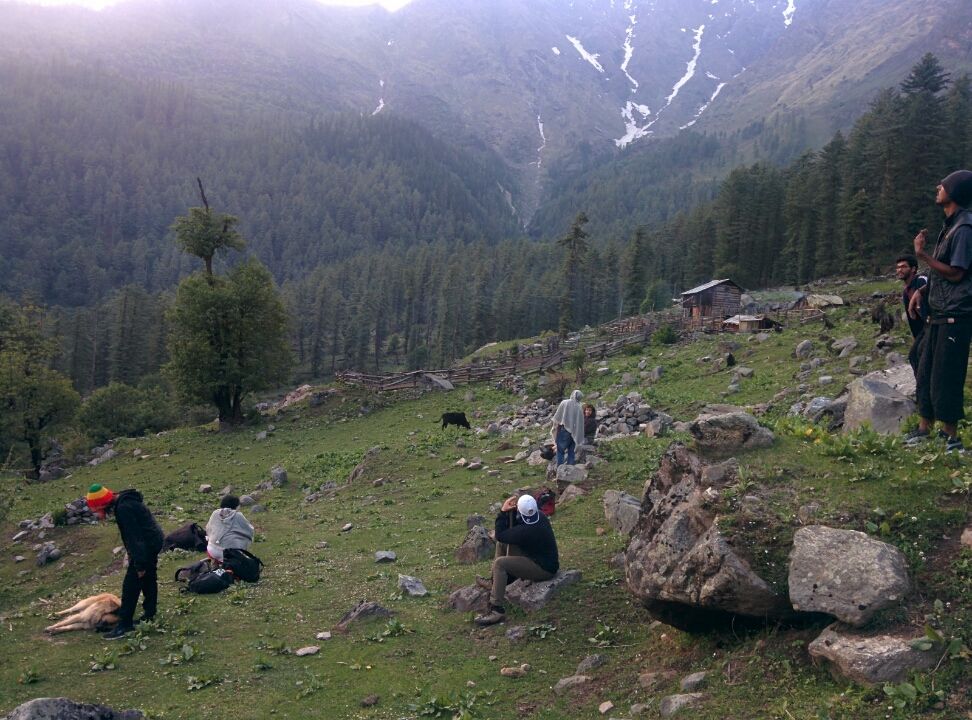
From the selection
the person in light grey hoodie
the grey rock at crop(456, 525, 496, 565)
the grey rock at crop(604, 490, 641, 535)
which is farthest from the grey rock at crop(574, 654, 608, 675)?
the person in light grey hoodie

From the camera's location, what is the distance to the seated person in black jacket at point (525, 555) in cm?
1091

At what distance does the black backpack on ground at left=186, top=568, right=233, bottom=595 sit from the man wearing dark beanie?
497 inches

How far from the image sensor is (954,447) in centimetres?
846

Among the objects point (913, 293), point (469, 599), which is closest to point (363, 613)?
point (469, 599)

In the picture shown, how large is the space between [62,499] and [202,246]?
19.6 m

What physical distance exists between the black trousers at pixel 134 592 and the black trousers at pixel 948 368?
41.7ft

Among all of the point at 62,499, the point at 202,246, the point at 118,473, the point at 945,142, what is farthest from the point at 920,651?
the point at 945,142

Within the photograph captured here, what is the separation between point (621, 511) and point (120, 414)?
1945 inches

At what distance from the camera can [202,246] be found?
43344 millimetres

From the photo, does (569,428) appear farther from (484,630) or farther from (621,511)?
(484,630)

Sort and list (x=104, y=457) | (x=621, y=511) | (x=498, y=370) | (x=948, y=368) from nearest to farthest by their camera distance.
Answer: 1. (x=948, y=368)
2. (x=621, y=511)
3. (x=104, y=457)
4. (x=498, y=370)

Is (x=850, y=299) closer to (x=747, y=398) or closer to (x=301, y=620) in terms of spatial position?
(x=747, y=398)

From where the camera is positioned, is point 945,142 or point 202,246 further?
point 945,142

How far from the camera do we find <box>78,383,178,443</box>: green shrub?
49.9m
